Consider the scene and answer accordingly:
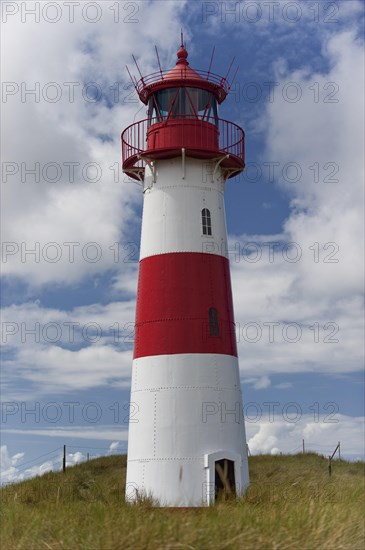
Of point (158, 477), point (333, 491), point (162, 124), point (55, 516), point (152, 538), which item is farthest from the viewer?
point (162, 124)

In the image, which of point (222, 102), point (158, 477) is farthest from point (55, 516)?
point (222, 102)

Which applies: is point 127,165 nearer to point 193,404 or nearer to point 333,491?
point 193,404

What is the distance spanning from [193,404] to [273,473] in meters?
13.9

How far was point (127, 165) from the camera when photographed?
22391 millimetres

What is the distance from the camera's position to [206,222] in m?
21.2

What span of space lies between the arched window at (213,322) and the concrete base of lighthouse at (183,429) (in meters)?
0.65

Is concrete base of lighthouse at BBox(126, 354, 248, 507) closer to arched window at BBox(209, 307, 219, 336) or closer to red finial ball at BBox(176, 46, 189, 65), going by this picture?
arched window at BBox(209, 307, 219, 336)

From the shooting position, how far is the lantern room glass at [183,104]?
2175 cm

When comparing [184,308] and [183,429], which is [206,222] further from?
[183,429]

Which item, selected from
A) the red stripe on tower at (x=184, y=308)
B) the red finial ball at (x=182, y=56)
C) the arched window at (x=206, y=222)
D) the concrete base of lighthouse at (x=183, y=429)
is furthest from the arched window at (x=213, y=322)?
the red finial ball at (x=182, y=56)

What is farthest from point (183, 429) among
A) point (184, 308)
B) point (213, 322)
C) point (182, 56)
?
point (182, 56)

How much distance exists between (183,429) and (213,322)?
9.69ft

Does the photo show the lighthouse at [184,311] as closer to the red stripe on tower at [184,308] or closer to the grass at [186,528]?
the red stripe on tower at [184,308]

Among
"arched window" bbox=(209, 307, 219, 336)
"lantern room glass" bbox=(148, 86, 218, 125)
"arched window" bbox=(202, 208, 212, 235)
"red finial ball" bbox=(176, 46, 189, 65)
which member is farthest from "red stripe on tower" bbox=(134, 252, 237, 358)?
"red finial ball" bbox=(176, 46, 189, 65)
